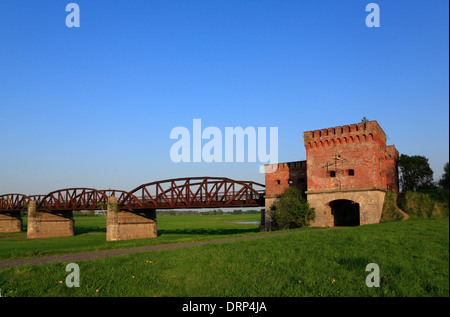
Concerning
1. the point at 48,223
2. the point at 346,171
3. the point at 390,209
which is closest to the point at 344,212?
the point at 390,209

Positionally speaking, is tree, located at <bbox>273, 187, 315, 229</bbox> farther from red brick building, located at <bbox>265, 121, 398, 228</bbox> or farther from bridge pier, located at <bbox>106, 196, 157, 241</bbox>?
bridge pier, located at <bbox>106, 196, 157, 241</bbox>

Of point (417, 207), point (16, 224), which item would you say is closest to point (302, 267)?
point (417, 207)

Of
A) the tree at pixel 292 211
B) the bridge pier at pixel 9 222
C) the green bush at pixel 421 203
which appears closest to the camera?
the green bush at pixel 421 203

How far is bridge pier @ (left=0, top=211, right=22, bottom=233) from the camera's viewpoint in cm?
6825

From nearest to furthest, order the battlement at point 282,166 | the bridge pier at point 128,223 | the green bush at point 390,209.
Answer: the green bush at point 390,209 < the battlement at point 282,166 < the bridge pier at point 128,223

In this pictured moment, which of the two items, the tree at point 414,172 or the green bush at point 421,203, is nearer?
the green bush at point 421,203

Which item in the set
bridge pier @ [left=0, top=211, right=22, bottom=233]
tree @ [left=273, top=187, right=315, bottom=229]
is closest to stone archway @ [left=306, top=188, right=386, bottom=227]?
tree @ [left=273, top=187, right=315, bottom=229]

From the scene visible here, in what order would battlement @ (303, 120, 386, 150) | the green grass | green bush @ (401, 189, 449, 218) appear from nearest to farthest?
the green grass → green bush @ (401, 189, 449, 218) → battlement @ (303, 120, 386, 150)

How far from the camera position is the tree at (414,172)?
42309mm

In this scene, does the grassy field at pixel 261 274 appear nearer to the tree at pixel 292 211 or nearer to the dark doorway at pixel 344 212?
the tree at pixel 292 211

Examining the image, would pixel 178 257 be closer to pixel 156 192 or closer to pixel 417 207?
pixel 417 207

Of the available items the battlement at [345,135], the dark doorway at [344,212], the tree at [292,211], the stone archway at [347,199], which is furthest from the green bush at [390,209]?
the tree at [292,211]

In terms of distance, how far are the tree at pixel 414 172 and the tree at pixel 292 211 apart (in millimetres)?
17824

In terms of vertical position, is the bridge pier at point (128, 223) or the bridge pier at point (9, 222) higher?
the bridge pier at point (128, 223)
